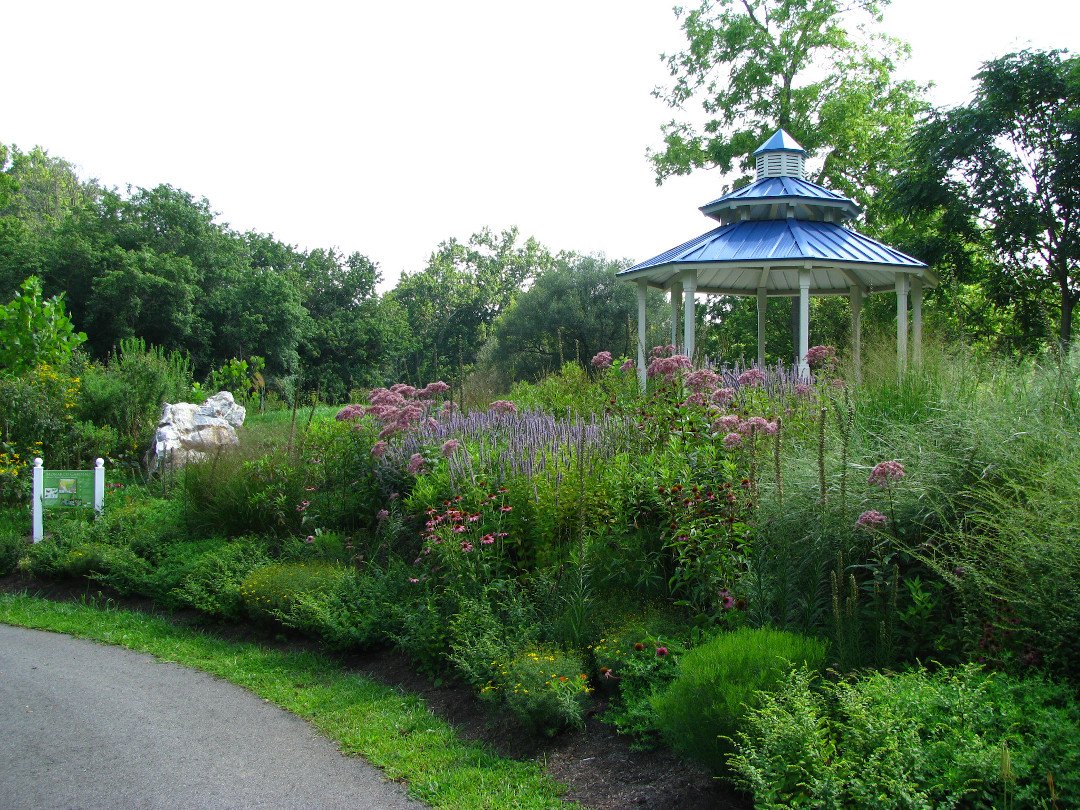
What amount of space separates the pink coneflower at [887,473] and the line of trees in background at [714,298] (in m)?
2.22

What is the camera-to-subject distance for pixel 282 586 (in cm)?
568

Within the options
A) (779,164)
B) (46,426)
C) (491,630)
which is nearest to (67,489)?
(46,426)

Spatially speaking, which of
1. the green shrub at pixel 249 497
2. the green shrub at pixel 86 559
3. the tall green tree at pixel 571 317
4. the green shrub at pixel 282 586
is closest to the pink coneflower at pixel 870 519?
the green shrub at pixel 282 586

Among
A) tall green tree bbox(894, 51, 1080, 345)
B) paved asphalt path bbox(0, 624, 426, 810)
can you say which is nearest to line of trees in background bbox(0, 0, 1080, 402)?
tall green tree bbox(894, 51, 1080, 345)

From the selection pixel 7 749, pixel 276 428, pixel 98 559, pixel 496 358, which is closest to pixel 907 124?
pixel 496 358

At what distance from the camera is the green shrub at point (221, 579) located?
6.11 m

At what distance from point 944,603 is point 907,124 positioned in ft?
68.7

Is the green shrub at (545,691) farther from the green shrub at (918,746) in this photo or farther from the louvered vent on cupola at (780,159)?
the louvered vent on cupola at (780,159)

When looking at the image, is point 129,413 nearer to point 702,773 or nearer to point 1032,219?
point 702,773

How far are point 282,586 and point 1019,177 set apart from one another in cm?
1618

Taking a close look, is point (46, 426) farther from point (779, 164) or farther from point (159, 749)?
point (779, 164)

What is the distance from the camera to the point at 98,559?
302 inches

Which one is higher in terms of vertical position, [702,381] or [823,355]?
[823,355]

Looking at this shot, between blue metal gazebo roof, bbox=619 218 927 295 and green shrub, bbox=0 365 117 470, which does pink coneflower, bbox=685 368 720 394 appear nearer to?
blue metal gazebo roof, bbox=619 218 927 295
